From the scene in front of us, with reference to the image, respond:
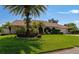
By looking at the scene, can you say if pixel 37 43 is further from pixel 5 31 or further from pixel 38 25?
pixel 5 31

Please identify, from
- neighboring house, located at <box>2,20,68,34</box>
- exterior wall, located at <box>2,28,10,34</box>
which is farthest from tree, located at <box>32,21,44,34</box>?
exterior wall, located at <box>2,28,10,34</box>

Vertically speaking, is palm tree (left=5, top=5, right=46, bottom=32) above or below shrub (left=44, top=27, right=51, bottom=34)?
above

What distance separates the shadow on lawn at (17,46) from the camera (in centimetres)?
421

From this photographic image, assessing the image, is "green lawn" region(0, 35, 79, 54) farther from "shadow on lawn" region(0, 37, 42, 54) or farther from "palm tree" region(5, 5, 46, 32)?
"palm tree" region(5, 5, 46, 32)

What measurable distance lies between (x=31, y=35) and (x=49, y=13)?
0.27m

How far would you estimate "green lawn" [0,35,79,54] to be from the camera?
4215 millimetres

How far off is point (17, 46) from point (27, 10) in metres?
0.35

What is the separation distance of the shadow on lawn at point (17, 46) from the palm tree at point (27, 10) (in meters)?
0.13

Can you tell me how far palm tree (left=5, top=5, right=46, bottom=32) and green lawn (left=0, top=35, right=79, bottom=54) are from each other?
0.15m

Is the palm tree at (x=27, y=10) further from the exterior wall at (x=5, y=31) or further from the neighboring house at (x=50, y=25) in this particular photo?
the exterior wall at (x=5, y=31)
